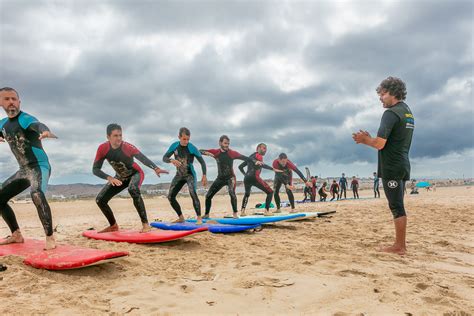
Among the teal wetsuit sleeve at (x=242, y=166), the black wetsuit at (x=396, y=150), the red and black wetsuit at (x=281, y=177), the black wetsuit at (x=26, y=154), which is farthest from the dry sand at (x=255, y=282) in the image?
the red and black wetsuit at (x=281, y=177)

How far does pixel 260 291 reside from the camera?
9.84ft

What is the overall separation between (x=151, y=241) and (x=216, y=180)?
4286 millimetres

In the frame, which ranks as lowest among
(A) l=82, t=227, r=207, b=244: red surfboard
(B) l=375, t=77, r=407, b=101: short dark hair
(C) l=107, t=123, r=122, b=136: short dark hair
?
(A) l=82, t=227, r=207, b=244: red surfboard

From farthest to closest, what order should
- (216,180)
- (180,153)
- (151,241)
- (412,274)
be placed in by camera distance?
(216,180) < (180,153) < (151,241) < (412,274)

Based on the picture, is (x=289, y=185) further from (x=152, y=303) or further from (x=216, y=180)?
(x=152, y=303)

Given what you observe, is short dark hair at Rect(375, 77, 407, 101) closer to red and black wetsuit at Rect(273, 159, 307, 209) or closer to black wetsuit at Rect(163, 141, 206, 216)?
black wetsuit at Rect(163, 141, 206, 216)

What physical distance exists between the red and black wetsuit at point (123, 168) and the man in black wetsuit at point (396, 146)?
13.3ft

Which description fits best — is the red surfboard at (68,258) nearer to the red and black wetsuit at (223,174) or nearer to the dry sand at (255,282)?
the dry sand at (255,282)

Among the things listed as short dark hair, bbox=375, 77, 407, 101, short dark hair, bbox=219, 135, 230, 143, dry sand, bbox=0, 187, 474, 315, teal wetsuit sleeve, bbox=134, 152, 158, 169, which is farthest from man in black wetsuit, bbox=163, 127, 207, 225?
short dark hair, bbox=375, 77, 407, 101

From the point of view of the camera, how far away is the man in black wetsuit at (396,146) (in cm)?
472

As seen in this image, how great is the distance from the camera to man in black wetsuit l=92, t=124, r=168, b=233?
6457 millimetres

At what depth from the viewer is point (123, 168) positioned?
661cm

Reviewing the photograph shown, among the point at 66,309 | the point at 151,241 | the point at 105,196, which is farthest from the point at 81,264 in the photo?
the point at 105,196

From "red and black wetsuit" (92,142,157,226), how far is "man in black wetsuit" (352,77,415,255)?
4048 millimetres
